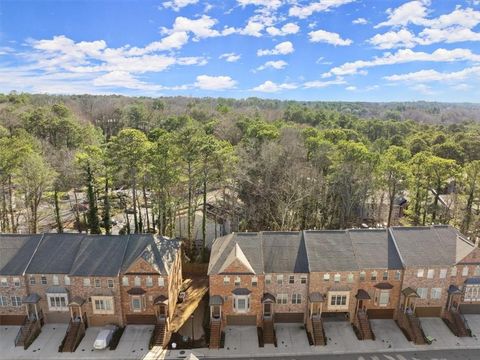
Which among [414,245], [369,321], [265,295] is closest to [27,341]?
[265,295]

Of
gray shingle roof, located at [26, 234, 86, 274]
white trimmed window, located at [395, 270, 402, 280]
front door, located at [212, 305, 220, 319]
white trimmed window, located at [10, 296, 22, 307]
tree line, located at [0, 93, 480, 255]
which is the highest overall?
tree line, located at [0, 93, 480, 255]

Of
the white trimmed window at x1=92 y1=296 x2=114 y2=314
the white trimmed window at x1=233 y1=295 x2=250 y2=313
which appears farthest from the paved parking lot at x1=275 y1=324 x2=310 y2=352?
the white trimmed window at x1=92 y1=296 x2=114 y2=314

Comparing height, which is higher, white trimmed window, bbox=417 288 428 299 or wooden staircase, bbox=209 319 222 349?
white trimmed window, bbox=417 288 428 299

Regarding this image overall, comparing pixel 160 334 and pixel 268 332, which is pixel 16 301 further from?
pixel 268 332

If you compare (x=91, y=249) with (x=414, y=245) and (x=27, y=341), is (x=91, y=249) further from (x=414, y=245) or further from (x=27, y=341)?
(x=414, y=245)

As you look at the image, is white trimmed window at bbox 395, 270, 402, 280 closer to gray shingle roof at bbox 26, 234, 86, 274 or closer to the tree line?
the tree line

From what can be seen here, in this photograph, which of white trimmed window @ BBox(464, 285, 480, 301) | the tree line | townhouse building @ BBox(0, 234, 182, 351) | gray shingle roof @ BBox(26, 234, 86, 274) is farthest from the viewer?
the tree line

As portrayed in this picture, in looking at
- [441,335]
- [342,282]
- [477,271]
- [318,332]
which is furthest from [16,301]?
[477,271]
